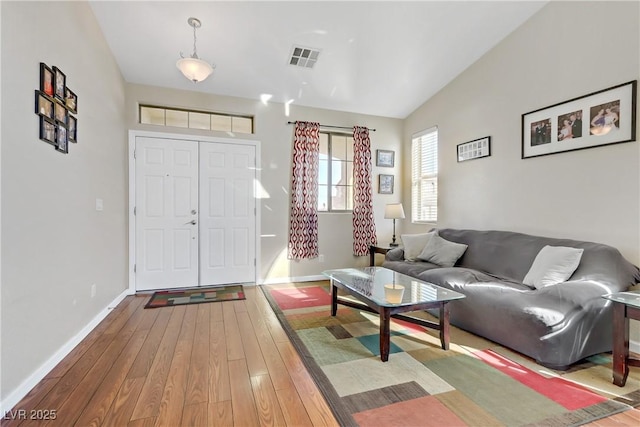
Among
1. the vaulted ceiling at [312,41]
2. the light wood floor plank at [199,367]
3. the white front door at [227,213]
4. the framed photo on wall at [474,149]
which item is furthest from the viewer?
the white front door at [227,213]

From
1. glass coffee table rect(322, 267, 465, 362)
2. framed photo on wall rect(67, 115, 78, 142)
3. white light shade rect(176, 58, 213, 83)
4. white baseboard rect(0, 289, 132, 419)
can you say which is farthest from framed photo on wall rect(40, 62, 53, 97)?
glass coffee table rect(322, 267, 465, 362)

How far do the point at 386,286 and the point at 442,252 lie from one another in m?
1.46

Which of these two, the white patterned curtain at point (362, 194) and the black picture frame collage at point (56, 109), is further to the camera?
the white patterned curtain at point (362, 194)

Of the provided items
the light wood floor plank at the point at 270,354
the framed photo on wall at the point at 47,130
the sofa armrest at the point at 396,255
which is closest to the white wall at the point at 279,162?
the sofa armrest at the point at 396,255

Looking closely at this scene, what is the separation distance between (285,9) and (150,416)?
339 cm

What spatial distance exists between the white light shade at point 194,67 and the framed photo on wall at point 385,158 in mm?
3014

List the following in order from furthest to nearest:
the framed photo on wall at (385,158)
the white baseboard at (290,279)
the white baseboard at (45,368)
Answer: the framed photo on wall at (385,158) → the white baseboard at (290,279) → the white baseboard at (45,368)

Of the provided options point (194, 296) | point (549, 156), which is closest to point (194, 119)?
point (194, 296)

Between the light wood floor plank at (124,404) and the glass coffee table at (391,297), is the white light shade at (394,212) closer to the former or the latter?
the glass coffee table at (391,297)

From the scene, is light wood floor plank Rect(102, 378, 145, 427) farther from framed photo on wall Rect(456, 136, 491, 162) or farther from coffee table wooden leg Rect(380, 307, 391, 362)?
framed photo on wall Rect(456, 136, 491, 162)

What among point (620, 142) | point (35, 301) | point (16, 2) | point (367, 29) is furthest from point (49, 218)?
point (620, 142)

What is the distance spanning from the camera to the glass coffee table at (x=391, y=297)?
218cm

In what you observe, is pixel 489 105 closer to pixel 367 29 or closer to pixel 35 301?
pixel 367 29

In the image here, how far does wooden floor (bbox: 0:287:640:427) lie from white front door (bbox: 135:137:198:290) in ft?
3.92
